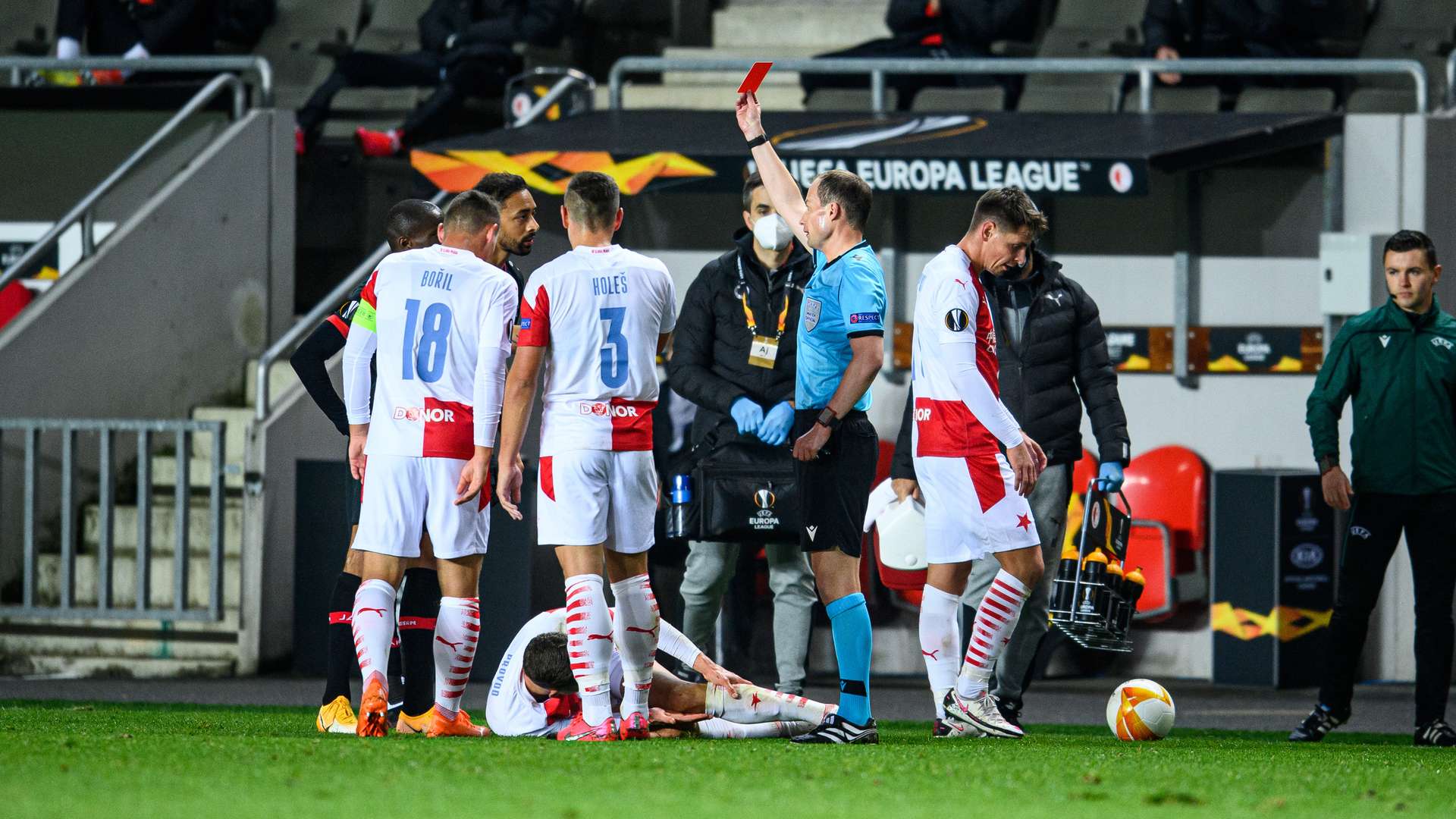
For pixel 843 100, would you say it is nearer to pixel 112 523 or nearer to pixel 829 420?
pixel 112 523

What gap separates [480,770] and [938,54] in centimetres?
760

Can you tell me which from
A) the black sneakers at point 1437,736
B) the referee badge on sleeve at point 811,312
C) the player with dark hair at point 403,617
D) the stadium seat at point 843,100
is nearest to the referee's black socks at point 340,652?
the player with dark hair at point 403,617

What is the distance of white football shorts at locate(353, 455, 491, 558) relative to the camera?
6.72 meters

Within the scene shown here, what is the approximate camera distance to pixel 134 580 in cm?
1088

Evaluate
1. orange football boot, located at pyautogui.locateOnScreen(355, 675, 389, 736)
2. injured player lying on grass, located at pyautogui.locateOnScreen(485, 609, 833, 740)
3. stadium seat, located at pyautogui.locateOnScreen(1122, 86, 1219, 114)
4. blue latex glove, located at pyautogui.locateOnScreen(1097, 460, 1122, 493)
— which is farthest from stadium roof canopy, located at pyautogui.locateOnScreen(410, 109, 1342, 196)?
orange football boot, located at pyautogui.locateOnScreen(355, 675, 389, 736)

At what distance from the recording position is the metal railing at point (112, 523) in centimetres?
1030

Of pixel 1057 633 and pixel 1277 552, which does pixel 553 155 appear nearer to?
pixel 1057 633

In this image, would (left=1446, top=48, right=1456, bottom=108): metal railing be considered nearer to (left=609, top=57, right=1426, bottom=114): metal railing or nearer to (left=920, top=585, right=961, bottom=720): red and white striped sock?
(left=609, top=57, right=1426, bottom=114): metal railing

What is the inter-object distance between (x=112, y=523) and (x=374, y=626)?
4352 millimetres

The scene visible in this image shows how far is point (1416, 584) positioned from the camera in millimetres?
7805

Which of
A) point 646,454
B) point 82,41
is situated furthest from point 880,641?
point 82,41

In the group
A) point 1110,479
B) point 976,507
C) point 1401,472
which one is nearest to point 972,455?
point 976,507

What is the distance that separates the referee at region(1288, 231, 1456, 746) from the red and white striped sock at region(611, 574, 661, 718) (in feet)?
9.15

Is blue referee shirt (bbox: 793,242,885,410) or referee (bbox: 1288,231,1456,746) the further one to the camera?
referee (bbox: 1288,231,1456,746)
